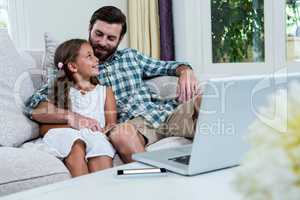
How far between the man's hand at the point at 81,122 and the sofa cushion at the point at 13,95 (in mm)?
156

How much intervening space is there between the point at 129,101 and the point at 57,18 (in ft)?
4.33

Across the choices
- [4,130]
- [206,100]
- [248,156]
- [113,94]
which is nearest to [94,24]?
[113,94]

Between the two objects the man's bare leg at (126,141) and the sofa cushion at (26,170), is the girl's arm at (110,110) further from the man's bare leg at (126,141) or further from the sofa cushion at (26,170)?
the sofa cushion at (26,170)

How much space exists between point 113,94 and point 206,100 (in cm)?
119

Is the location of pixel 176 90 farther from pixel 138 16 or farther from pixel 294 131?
pixel 294 131

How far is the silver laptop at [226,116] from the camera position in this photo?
88cm

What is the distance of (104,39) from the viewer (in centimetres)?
215

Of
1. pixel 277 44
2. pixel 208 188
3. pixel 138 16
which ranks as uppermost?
pixel 138 16

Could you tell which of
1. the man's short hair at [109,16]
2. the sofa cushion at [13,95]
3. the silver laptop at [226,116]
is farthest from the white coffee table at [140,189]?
the man's short hair at [109,16]

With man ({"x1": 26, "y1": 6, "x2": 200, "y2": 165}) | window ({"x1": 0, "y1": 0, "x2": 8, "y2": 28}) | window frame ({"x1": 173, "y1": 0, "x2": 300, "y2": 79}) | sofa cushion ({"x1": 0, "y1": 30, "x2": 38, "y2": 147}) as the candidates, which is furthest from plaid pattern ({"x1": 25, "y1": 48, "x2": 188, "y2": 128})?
window ({"x1": 0, "y1": 0, "x2": 8, "y2": 28})

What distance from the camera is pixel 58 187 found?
0.99 meters

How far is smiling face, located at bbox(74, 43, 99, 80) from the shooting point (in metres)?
1.98

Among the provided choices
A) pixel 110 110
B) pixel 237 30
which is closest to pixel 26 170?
pixel 110 110

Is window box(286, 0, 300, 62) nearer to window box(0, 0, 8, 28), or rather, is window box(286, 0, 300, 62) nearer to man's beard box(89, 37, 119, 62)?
man's beard box(89, 37, 119, 62)
